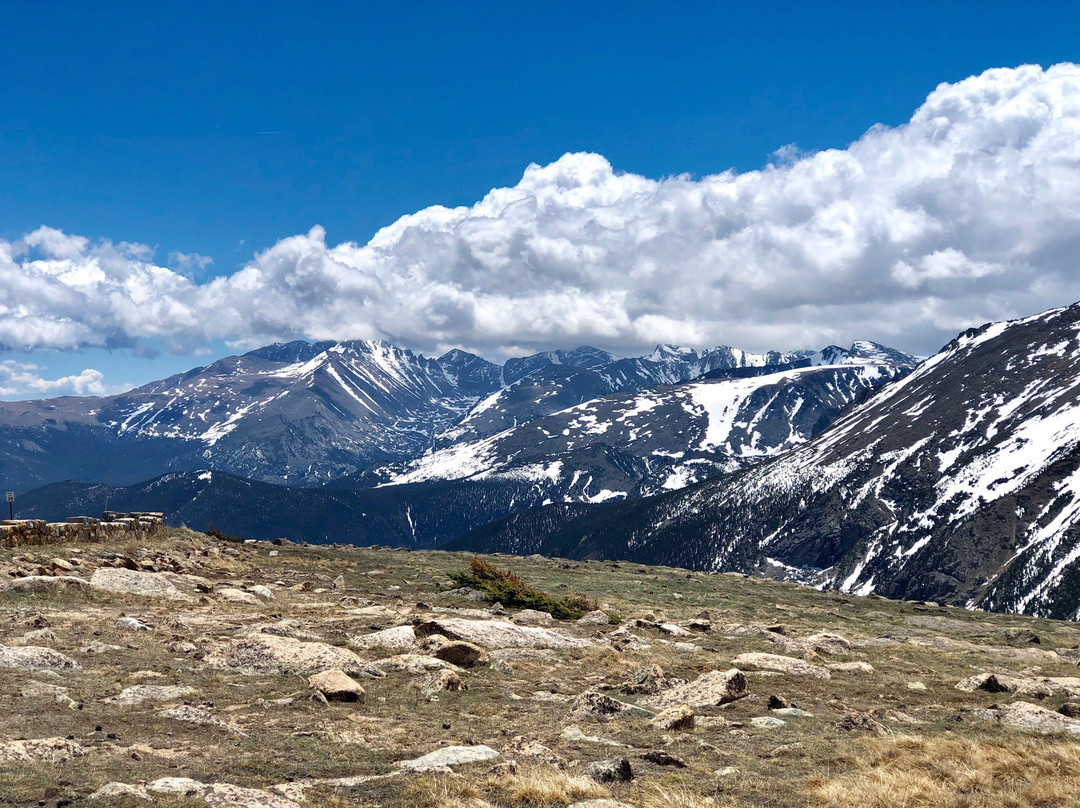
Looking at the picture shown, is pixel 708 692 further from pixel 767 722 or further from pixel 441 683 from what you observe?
pixel 441 683

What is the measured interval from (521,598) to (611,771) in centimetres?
2283

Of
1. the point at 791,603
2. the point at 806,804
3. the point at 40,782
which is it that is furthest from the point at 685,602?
the point at 40,782

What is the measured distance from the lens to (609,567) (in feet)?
226

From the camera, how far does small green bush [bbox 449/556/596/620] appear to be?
117 feet

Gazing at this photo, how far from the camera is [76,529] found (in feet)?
146

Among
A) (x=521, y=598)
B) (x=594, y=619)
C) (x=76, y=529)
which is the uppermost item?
(x=76, y=529)

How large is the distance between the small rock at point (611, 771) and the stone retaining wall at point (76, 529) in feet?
113

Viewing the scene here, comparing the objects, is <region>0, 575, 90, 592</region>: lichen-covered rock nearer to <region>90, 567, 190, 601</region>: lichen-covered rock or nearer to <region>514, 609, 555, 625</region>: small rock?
<region>90, 567, 190, 601</region>: lichen-covered rock

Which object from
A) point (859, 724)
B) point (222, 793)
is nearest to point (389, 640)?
point (222, 793)

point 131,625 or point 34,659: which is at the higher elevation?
point 34,659

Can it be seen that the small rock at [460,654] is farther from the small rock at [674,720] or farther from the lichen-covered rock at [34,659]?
the lichen-covered rock at [34,659]

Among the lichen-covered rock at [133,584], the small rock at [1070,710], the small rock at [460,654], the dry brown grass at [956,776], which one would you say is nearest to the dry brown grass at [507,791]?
the dry brown grass at [956,776]

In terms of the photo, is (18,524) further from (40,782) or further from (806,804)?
(806,804)

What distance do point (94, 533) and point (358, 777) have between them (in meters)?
37.7
